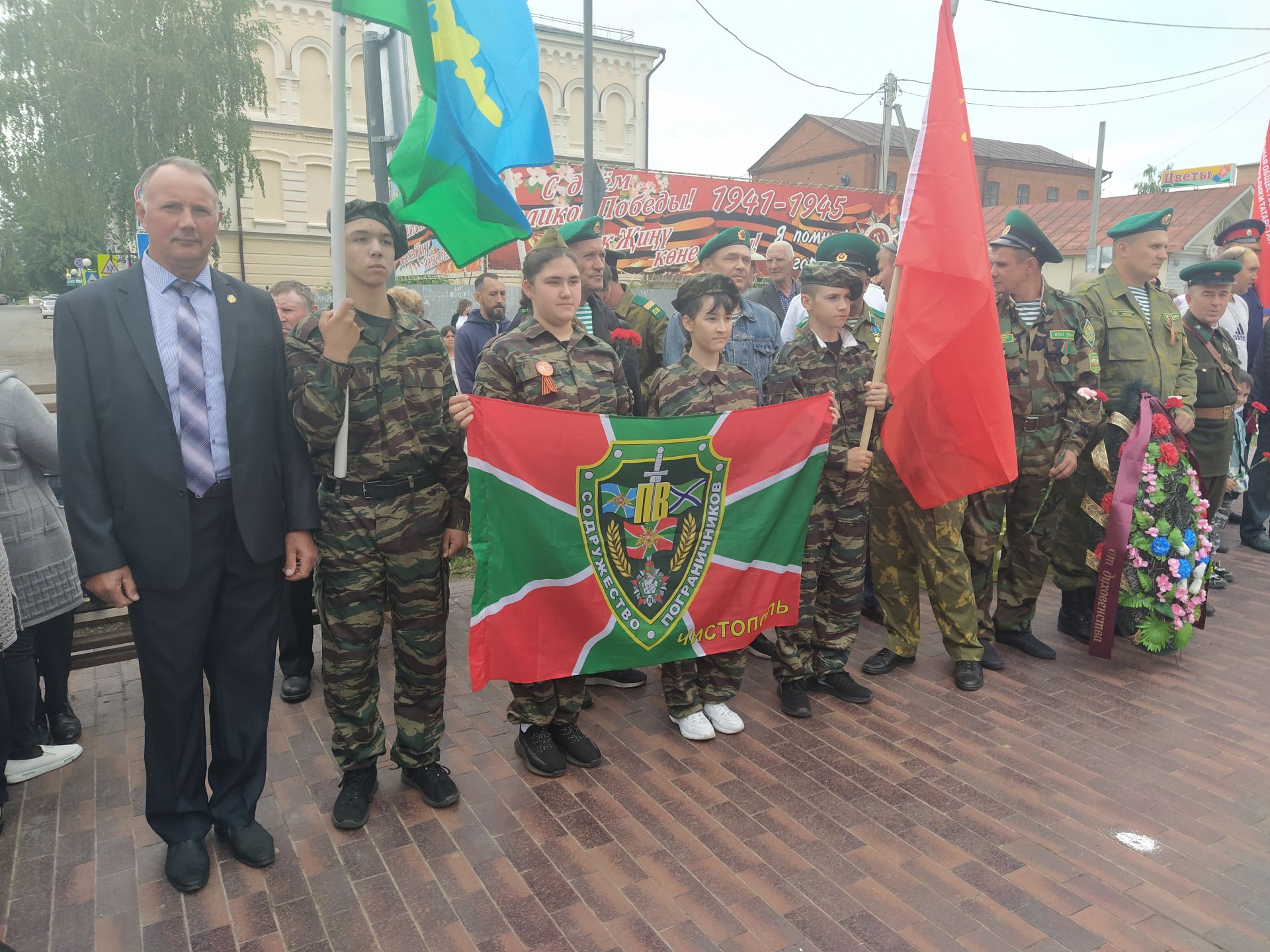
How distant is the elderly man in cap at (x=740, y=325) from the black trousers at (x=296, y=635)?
2271mm

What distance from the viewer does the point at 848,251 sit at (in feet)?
15.9

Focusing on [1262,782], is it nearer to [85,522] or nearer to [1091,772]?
[1091,772]

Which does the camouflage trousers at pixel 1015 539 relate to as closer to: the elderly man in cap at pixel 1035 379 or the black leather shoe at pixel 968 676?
the elderly man in cap at pixel 1035 379

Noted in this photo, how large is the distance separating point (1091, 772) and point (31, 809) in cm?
413

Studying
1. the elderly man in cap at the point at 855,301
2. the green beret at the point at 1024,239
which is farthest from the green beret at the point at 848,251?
the green beret at the point at 1024,239

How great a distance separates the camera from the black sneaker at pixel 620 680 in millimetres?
4402

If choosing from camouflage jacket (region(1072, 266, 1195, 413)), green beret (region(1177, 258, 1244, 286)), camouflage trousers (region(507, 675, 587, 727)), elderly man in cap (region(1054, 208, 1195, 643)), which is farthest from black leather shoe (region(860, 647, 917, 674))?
green beret (region(1177, 258, 1244, 286))

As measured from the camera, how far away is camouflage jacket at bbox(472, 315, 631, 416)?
3365 mm

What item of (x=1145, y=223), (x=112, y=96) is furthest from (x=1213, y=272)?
(x=112, y=96)

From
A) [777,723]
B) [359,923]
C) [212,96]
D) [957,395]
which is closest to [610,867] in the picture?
[359,923]

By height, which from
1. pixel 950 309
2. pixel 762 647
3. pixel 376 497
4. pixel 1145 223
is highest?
pixel 1145 223

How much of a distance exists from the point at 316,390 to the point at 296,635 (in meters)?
1.92

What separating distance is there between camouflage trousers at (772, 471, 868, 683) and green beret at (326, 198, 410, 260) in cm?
213

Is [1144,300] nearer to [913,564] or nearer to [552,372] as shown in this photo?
[913,564]
